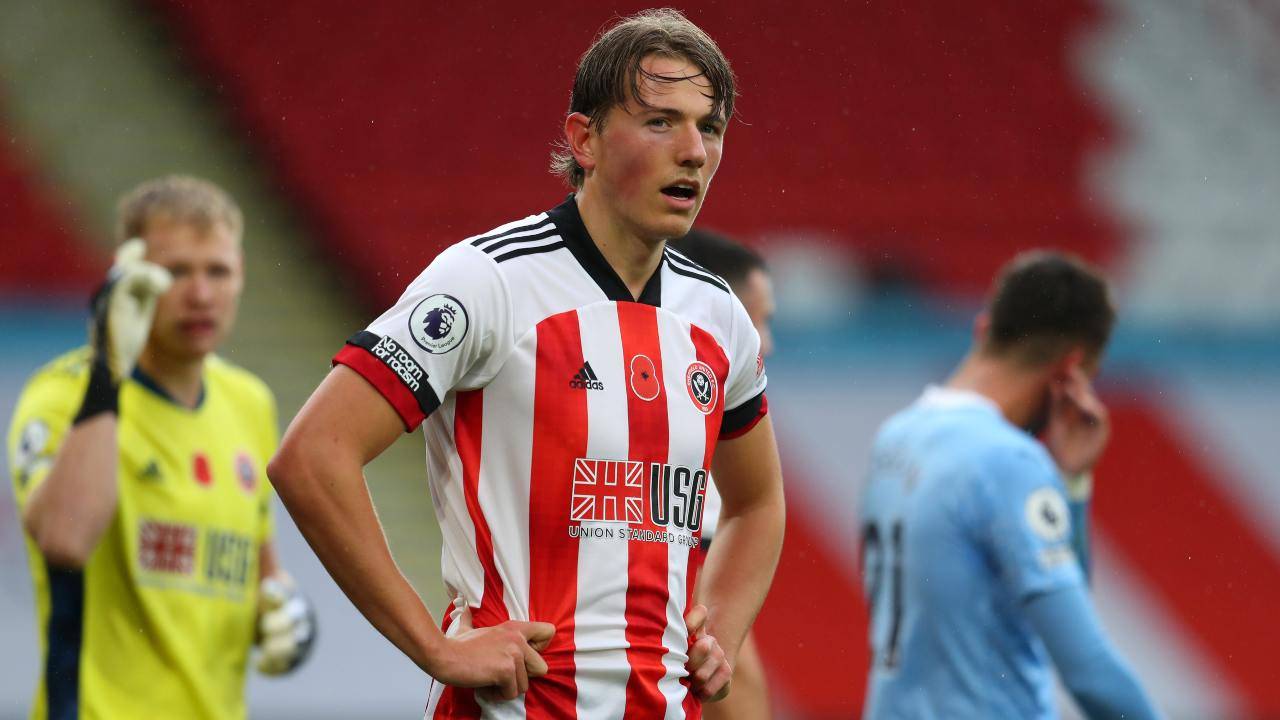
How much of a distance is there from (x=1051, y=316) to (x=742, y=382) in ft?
5.50

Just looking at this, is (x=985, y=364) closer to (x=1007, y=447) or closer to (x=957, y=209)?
(x=1007, y=447)

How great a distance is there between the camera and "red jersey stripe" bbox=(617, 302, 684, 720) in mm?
2553

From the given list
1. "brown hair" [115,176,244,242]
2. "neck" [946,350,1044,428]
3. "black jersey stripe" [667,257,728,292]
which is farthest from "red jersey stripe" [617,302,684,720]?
"brown hair" [115,176,244,242]

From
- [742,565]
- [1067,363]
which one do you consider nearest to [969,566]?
[1067,363]

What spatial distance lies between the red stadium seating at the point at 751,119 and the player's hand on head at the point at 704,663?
7288 millimetres

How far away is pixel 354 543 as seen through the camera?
241 cm

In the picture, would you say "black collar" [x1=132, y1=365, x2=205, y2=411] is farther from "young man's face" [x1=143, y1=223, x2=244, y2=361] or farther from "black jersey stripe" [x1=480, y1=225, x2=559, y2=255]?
"black jersey stripe" [x1=480, y1=225, x2=559, y2=255]

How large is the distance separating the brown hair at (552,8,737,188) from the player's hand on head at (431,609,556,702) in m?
0.93

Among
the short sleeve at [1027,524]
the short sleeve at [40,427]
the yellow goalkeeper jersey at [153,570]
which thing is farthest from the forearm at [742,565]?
the short sleeve at [40,427]

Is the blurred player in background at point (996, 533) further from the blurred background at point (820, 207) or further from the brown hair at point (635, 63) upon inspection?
the blurred background at point (820, 207)

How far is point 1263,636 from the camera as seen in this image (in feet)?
31.4

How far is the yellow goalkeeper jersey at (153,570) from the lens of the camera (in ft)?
12.8

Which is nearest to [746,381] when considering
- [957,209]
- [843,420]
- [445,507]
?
[445,507]

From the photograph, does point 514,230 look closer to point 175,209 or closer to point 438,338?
point 438,338
